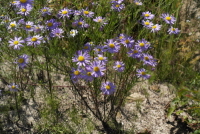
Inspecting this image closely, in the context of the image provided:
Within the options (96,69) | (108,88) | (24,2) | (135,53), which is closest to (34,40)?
(24,2)

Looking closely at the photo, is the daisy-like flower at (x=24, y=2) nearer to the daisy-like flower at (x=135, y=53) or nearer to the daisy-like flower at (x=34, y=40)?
the daisy-like flower at (x=34, y=40)

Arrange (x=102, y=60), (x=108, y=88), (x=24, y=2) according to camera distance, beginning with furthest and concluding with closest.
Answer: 1. (x=108, y=88)
2. (x=102, y=60)
3. (x=24, y=2)

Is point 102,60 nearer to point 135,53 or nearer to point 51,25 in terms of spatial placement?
point 135,53

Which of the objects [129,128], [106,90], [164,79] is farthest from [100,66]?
[164,79]

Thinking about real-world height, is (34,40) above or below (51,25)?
below

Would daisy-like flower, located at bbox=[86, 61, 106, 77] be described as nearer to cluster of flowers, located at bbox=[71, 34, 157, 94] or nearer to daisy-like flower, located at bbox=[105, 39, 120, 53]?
cluster of flowers, located at bbox=[71, 34, 157, 94]

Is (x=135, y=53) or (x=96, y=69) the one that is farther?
(x=135, y=53)

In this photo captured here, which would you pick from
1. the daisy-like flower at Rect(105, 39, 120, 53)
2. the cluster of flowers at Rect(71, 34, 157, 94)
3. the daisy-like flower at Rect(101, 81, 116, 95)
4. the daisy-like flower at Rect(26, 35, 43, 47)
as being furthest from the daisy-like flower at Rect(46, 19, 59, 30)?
the daisy-like flower at Rect(101, 81, 116, 95)

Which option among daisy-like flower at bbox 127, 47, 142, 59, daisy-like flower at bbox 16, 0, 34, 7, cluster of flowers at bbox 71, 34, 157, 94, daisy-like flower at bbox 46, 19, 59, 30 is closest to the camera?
daisy-like flower at bbox 16, 0, 34, 7

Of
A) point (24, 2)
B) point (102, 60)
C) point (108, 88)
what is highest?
point (24, 2)

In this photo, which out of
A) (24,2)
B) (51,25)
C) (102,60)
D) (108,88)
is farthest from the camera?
→ (51,25)

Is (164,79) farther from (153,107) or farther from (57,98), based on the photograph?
(57,98)
